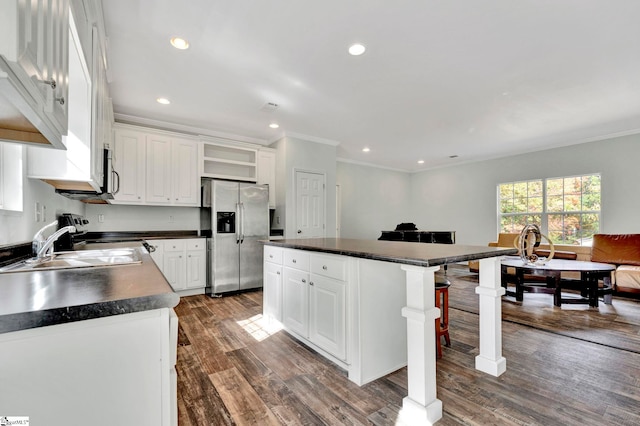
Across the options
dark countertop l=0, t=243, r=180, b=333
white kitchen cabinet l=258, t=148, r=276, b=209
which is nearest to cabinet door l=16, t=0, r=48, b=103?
dark countertop l=0, t=243, r=180, b=333

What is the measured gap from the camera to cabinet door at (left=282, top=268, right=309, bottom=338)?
2438 millimetres

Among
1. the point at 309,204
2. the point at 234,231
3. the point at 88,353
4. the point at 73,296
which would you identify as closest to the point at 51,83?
the point at 73,296

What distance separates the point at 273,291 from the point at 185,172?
2565 mm

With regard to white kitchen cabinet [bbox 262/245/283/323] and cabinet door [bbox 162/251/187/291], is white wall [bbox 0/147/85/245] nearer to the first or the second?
white kitchen cabinet [bbox 262/245/283/323]

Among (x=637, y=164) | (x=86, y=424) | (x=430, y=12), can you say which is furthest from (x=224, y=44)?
(x=637, y=164)

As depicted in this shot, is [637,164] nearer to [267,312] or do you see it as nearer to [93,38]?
[267,312]

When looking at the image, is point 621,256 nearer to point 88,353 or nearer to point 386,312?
point 386,312

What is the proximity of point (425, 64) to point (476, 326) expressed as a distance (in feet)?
8.79

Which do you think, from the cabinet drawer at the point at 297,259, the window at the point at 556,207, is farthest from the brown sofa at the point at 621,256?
the cabinet drawer at the point at 297,259

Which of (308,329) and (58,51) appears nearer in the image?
(58,51)

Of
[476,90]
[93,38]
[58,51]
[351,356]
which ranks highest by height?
[476,90]

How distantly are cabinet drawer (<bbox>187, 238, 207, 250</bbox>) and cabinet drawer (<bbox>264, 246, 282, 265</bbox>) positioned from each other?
5.91ft

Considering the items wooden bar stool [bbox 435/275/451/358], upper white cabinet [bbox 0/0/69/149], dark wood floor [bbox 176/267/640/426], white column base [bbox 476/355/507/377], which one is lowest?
dark wood floor [bbox 176/267/640/426]

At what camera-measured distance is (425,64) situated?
2.85 metres
